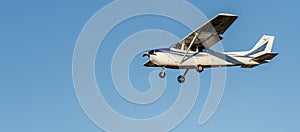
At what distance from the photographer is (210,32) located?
117ft

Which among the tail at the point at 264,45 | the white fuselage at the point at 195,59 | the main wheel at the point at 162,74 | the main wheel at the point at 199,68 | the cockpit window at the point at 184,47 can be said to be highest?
the tail at the point at 264,45

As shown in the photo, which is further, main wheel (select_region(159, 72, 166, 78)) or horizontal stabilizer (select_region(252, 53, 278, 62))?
horizontal stabilizer (select_region(252, 53, 278, 62))

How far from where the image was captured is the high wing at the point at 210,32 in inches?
1328

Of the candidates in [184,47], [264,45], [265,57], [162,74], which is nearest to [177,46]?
[184,47]

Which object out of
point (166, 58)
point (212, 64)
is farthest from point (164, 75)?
point (212, 64)

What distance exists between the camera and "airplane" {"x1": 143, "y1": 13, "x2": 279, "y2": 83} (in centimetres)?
3488

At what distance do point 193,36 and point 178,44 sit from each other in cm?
111

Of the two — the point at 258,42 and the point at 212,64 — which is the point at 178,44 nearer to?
the point at 212,64

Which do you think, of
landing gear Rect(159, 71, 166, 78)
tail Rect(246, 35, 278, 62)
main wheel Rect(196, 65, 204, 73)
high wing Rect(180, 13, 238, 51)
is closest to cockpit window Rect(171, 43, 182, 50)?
high wing Rect(180, 13, 238, 51)

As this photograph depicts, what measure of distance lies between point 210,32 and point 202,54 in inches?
73.9

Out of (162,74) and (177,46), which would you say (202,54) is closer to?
(177,46)

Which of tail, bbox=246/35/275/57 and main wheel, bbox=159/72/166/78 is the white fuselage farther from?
tail, bbox=246/35/275/57

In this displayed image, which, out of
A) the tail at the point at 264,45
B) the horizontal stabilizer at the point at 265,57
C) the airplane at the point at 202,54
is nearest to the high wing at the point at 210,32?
the airplane at the point at 202,54

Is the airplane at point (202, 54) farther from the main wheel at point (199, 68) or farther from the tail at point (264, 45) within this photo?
the tail at point (264, 45)
